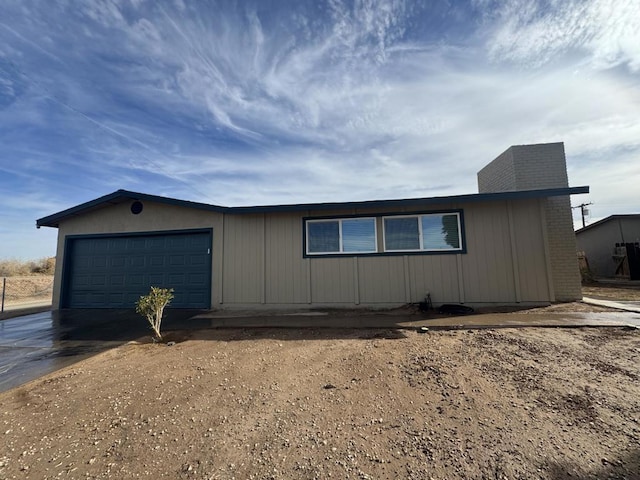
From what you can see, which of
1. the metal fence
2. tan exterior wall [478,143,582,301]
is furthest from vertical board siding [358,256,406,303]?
the metal fence

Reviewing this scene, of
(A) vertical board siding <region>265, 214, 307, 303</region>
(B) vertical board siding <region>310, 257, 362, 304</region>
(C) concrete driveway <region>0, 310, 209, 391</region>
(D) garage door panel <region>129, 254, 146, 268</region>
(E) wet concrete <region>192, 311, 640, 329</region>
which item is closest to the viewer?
(C) concrete driveway <region>0, 310, 209, 391</region>

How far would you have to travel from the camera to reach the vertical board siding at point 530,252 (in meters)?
7.50

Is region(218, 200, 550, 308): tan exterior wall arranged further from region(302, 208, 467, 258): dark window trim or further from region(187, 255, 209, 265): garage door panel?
region(187, 255, 209, 265): garage door panel

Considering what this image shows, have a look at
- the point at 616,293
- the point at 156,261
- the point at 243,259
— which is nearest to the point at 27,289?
the point at 156,261

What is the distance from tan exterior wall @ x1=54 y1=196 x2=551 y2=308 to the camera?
758 centimetres

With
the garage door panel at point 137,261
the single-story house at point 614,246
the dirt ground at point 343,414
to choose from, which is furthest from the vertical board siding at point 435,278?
the single-story house at point 614,246

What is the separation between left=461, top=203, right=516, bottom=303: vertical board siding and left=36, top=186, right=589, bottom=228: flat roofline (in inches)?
18.5

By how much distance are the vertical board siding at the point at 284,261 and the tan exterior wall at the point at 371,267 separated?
0.03 meters

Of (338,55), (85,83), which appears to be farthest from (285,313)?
(85,83)

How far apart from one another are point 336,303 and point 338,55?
706 cm

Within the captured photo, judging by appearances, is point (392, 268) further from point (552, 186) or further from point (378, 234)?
point (552, 186)

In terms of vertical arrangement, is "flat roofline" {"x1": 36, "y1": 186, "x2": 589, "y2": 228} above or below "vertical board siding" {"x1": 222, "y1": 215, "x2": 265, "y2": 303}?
above

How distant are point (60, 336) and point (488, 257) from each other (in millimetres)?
10077

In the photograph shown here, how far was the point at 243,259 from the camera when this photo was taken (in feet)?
28.5
